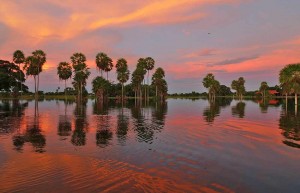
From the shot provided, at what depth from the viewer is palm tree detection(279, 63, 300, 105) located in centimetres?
8175

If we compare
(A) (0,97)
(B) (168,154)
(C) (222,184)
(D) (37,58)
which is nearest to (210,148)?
(B) (168,154)

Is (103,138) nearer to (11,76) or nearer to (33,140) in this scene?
(33,140)

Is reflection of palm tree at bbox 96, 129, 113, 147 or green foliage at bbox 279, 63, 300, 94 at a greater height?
green foliage at bbox 279, 63, 300, 94

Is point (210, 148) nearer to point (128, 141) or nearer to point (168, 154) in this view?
point (168, 154)

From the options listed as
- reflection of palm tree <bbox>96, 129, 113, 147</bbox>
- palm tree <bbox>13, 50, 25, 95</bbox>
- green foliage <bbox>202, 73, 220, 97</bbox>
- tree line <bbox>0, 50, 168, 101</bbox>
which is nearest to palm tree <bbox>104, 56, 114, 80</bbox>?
tree line <bbox>0, 50, 168, 101</bbox>

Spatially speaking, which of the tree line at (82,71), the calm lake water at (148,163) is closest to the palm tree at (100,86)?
the tree line at (82,71)

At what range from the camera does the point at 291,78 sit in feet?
273

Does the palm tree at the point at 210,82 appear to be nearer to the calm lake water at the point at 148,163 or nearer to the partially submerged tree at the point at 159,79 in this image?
the partially submerged tree at the point at 159,79

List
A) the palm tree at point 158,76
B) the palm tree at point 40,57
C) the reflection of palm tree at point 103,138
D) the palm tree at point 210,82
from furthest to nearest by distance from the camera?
the palm tree at point 210,82 → the palm tree at point 158,76 → the palm tree at point 40,57 → the reflection of palm tree at point 103,138

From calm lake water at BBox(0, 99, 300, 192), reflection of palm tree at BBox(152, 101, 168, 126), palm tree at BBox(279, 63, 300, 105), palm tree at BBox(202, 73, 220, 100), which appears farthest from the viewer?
palm tree at BBox(202, 73, 220, 100)

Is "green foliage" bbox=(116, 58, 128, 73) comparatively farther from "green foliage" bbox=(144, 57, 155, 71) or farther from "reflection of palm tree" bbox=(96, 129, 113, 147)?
"reflection of palm tree" bbox=(96, 129, 113, 147)

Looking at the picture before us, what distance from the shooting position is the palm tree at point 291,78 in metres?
81.8

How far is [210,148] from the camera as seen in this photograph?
19.0m

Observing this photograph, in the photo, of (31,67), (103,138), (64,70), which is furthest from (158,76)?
(103,138)
